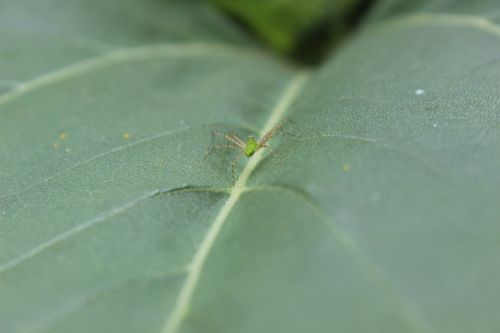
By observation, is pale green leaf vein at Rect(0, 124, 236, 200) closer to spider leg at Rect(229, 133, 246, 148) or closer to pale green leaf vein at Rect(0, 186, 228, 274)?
spider leg at Rect(229, 133, 246, 148)

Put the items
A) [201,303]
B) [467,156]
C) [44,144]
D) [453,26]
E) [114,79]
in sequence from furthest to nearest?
1. [114,79]
2. [453,26]
3. [44,144]
4. [467,156]
5. [201,303]

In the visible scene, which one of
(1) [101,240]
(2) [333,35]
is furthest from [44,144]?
(2) [333,35]

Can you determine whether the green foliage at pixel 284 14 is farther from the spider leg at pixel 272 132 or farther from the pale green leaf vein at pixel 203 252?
the spider leg at pixel 272 132

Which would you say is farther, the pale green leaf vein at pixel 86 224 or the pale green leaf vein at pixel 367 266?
the pale green leaf vein at pixel 86 224

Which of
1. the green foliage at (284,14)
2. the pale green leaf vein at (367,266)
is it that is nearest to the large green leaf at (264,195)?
the pale green leaf vein at (367,266)

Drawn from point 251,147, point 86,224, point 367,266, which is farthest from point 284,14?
point 367,266

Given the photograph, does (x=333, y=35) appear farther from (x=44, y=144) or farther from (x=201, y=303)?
(x=201, y=303)

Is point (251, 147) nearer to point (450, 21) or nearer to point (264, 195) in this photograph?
point (264, 195)

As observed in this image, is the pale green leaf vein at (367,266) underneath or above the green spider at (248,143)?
underneath

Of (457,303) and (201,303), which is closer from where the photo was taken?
(457,303)
